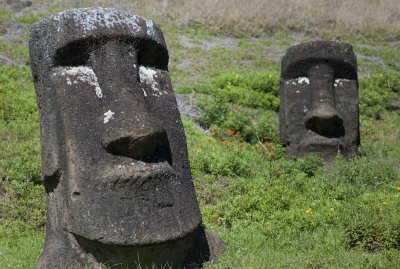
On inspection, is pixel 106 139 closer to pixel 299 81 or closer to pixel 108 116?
pixel 108 116

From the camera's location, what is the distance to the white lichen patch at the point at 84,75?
441 cm

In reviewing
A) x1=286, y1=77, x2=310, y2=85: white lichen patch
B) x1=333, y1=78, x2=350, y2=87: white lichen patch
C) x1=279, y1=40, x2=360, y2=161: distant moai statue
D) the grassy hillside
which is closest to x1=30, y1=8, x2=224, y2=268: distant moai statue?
the grassy hillside

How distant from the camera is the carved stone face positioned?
4156mm

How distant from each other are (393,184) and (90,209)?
15.8 feet

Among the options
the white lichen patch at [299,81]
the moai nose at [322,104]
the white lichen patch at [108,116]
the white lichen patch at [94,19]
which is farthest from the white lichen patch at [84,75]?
the white lichen patch at [299,81]

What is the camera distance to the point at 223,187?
7723 mm

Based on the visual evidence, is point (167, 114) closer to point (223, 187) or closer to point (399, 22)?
point (223, 187)

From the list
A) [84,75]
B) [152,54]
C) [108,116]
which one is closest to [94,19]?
[84,75]

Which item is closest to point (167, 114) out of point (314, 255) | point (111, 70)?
Answer: point (111, 70)

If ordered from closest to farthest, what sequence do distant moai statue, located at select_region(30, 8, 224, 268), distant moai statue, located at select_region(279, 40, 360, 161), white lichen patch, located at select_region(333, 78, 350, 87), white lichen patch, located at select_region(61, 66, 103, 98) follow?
distant moai statue, located at select_region(30, 8, 224, 268) → white lichen patch, located at select_region(61, 66, 103, 98) → distant moai statue, located at select_region(279, 40, 360, 161) → white lichen patch, located at select_region(333, 78, 350, 87)

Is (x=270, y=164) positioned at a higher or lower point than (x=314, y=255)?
lower

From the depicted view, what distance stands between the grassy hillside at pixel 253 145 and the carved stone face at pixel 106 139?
63cm

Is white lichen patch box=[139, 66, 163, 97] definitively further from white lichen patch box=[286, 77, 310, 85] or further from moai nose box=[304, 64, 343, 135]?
white lichen patch box=[286, 77, 310, 85]

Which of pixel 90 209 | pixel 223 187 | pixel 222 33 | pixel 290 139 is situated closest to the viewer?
pixel 90 209
